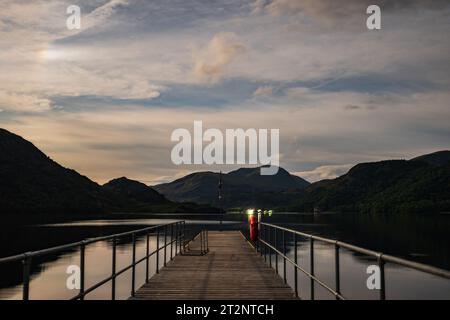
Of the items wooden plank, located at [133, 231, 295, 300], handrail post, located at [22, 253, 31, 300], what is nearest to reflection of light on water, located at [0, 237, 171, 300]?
wooden plank, located at [133, 231, 295, 300]

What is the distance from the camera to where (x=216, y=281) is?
1158 centimetres

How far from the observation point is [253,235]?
1836 centimetres

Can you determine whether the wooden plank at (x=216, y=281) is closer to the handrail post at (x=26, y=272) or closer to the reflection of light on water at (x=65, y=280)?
the handrail post at (x=26, y=272)

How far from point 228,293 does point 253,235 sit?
8.40 metres

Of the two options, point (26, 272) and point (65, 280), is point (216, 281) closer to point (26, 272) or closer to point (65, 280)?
point (26, 272)

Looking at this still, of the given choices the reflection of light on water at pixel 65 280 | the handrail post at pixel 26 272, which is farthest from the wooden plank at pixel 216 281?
the reflection of light on water at pixel 65 280

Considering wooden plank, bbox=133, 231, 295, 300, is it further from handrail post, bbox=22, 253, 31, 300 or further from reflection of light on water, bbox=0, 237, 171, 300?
reflection of light on water, bbox=0, 237, 171, 300

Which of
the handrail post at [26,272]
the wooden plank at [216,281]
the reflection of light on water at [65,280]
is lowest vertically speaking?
the reflection of light on water at [65,280]

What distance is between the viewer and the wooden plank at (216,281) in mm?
9805

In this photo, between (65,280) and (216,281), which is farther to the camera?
(65,280)

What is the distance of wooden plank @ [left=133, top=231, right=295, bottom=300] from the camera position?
32.2 feet

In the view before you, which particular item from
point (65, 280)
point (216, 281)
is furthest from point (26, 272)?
point (65, 280)
